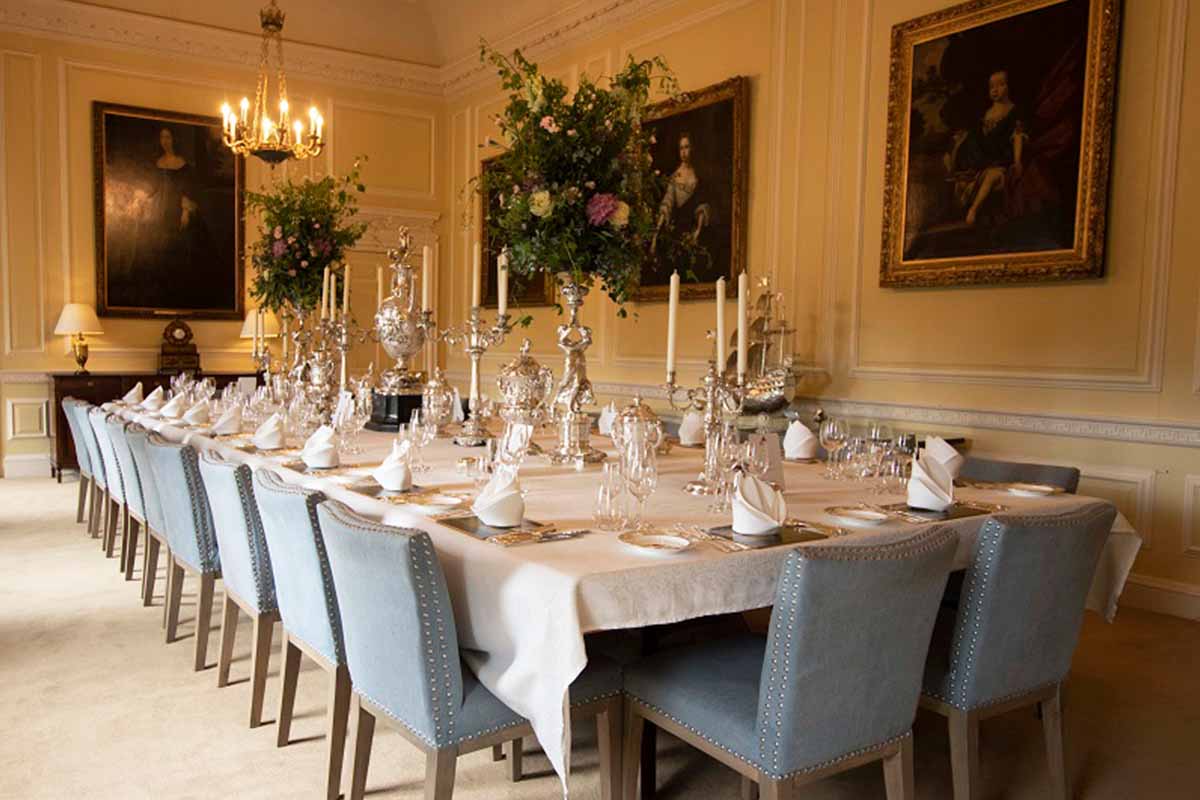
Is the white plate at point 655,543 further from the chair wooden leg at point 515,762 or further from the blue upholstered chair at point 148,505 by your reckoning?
the blue upholstered chair at point 148,505

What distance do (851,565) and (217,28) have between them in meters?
9.09

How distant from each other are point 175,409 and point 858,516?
397 centimetres

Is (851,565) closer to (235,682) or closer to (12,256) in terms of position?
(235,682)

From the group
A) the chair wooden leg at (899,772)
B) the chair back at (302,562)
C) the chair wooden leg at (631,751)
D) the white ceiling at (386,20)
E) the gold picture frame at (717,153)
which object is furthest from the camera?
the white ceiling at (386,20)

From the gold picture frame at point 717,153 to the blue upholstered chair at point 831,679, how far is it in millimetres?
4748

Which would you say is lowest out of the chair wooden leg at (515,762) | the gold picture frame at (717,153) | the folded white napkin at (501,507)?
the chair wooden leg at (515,762)

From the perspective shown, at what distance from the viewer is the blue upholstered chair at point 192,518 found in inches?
138

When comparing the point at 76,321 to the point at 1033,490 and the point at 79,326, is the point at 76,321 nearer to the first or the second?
the point at 79,326

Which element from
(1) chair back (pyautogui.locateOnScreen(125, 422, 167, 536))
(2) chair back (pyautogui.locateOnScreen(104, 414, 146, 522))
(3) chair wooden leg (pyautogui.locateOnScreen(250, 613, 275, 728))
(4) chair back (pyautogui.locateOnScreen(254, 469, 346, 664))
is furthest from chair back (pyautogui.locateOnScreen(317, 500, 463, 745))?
(2) chair back (pyautogui.locateOnScreen(104, 414, 146, 522))

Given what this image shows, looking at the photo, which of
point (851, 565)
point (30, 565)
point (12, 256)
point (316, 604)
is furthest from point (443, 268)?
point (851, 565)

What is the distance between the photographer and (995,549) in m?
2.17

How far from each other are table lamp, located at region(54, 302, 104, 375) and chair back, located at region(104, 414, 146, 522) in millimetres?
3869

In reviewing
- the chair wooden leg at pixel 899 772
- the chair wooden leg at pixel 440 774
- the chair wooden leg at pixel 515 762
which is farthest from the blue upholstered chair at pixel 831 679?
the chair wooden leg at pixel 515 762

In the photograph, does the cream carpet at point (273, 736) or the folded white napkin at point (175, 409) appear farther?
the folded white napkin at point (175, 409)
